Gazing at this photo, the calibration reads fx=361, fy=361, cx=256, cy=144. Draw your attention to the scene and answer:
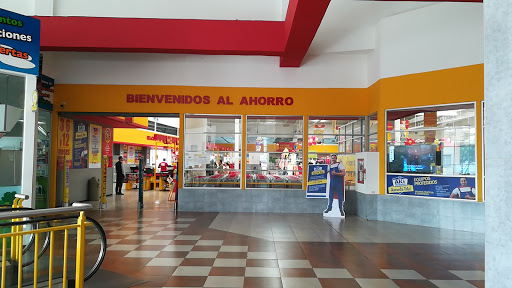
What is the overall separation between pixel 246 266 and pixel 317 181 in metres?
5.00

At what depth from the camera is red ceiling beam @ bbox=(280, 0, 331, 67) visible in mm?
6000

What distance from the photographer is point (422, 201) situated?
7973 mm

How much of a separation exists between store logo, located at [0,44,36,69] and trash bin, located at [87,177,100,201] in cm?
649

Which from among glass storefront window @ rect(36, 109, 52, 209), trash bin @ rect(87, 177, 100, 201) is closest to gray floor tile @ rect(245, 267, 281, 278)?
glass storefront window @ rect(36, 109, 52, 209)

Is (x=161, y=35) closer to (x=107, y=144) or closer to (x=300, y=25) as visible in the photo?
(x=300, y=25)

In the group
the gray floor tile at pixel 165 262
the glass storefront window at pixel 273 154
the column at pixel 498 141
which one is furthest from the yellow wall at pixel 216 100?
the column at pixel 498 141

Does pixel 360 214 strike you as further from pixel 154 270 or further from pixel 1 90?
pixel 1 90

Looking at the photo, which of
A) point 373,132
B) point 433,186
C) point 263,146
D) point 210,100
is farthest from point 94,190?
point 433,186

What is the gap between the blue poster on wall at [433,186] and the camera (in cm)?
747

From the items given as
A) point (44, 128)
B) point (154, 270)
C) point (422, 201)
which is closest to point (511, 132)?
point (154, 270)

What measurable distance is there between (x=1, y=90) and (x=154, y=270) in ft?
12.5

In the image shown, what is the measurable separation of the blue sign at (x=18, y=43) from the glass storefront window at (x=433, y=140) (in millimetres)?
7400

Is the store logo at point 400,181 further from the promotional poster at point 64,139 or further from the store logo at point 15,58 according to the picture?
the promotional poster at point 64,139

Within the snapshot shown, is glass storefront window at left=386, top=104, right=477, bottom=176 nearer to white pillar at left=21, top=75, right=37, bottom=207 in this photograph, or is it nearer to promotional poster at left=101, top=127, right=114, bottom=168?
white pillar at left=21, top=75, right=37, bottom=207
